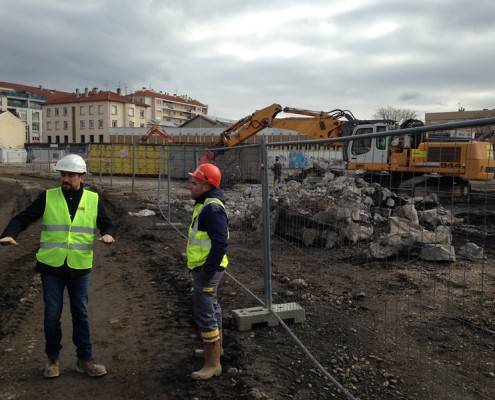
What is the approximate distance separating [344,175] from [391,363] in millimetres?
1927

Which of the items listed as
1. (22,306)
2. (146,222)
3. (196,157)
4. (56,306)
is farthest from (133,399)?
(146,222)

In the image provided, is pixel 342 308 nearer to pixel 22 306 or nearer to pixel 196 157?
pixel 22 306

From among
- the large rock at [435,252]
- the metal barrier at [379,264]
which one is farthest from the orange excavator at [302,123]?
the large rock at [435,252]

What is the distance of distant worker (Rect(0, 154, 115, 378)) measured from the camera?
136 inches

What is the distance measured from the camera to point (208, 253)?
3.48 meters

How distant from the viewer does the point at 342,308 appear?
527 cm

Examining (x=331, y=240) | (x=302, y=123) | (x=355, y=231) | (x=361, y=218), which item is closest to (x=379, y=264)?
(x=355, y=231)

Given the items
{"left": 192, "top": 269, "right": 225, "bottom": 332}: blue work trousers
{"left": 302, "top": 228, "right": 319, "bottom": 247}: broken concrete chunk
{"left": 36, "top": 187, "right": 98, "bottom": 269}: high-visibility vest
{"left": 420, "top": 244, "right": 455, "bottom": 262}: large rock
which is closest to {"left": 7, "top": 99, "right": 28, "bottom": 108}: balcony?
{"left": 302, "top": 228, "right": 319, "bottom": 247}: broken concrete chunk

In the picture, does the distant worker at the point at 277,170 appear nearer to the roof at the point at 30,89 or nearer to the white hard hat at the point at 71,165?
the white hard hat at the point at 71,165

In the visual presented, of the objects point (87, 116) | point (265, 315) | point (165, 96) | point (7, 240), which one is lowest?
point (265, 315)

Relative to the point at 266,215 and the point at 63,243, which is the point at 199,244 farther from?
the point at 266,215

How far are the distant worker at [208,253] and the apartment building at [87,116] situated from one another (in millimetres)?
79468

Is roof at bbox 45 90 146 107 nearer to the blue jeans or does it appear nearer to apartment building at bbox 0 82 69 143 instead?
apartment building at bbox 0 82 69 143

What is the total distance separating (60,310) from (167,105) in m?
109
